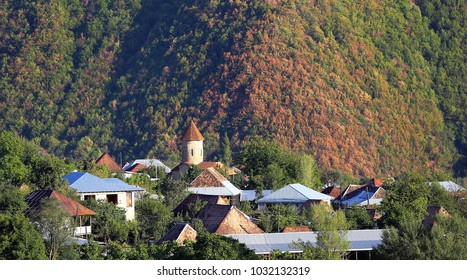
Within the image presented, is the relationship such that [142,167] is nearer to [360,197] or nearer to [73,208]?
[360,197]

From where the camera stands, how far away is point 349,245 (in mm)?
66312

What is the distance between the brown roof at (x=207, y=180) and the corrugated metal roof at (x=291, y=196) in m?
4.41

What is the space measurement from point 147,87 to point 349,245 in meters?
83.0

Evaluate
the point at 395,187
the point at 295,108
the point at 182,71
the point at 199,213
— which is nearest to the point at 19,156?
the point at 199,213

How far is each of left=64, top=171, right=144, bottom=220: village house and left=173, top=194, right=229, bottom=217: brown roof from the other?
7.91ft

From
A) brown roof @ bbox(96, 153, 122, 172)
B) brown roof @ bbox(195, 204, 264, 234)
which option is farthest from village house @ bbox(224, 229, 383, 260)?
brown roof @ bbox(96, 153, 122, 172)

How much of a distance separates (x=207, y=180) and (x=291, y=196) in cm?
685

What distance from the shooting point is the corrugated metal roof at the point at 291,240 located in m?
67.1

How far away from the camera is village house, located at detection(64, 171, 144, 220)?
250 feet

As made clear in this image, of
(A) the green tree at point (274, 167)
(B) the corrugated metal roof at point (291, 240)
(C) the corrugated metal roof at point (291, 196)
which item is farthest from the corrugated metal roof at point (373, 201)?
(B) the corrugated metal roof at point (291, 240)

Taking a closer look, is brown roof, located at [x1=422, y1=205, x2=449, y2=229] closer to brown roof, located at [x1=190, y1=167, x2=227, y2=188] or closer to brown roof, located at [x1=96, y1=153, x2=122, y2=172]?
brown roof, located at [x1=190, y1=167, x2=227, y2=188]

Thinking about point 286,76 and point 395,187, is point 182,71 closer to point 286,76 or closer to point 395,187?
point 286,76

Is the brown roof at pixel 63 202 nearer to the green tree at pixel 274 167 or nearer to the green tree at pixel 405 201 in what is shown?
the green tree at pixel 405 201

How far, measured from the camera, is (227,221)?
72062mm
